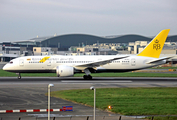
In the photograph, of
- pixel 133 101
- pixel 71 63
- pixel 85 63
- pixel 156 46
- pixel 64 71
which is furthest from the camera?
pixel 156 46

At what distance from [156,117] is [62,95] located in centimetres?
1145

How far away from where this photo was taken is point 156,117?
715 inches

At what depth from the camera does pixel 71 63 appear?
44156 millimetres

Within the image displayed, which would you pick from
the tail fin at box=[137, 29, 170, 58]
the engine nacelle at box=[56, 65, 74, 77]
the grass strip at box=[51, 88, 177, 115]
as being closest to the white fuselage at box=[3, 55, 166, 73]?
the tail fin at box=[137, 29, 170, 58]

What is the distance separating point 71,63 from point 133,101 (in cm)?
2141

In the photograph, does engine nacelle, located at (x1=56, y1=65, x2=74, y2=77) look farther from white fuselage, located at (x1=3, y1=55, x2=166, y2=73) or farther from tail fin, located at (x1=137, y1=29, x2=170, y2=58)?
tail fin, located at (x1=137, y1=29, x2=170, y2=58)

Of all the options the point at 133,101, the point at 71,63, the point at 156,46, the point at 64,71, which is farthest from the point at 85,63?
the point at 133,101

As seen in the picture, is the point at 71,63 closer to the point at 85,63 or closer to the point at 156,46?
the point at 85,63

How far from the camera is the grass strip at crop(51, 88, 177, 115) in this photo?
66.6 ft

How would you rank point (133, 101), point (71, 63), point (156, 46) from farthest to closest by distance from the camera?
point (156, 46) < point (71, 63) < point (133, 101)

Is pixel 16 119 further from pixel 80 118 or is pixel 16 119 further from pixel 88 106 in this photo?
pixel 88 106

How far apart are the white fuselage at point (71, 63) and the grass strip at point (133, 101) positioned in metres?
15.3

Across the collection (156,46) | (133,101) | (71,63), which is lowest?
(133,101)

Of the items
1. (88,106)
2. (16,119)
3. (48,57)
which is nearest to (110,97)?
(88,106)
